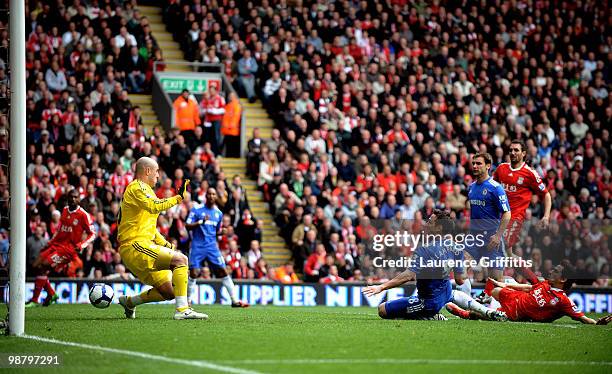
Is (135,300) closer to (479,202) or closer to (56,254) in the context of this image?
(56,254)

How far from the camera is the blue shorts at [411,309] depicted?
14.3 m

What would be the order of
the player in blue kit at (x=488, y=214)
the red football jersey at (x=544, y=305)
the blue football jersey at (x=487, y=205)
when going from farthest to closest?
the blue football jersey at (x=487, y=205), the player in blue kit at (x=488, y=214), the red football jersey at (x=544, y=305)

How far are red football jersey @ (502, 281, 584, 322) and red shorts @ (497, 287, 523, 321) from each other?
33 millimetres

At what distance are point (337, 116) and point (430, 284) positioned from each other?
543 inches

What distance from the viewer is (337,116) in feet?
90.0

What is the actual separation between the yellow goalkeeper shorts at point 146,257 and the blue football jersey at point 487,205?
185 inches

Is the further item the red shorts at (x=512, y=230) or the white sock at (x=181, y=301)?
the red shorts at (x=512, y=230)

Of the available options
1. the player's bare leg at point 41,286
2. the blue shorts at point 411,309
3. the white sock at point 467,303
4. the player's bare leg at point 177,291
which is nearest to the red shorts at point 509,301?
the white sock at point 467,303

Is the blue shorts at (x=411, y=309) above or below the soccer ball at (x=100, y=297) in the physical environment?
below

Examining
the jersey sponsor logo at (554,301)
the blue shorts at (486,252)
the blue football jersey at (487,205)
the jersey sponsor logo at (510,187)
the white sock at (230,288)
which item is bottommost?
the white sock at (230,288)

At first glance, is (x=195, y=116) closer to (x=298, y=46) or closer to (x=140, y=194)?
(x=298, y=46)

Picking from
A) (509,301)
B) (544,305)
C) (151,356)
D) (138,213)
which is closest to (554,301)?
(544,305)

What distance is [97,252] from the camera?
70.8 feet

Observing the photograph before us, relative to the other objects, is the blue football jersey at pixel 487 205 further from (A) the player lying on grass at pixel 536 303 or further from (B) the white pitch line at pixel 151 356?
(B) the white pitch line at pixel 151 356
